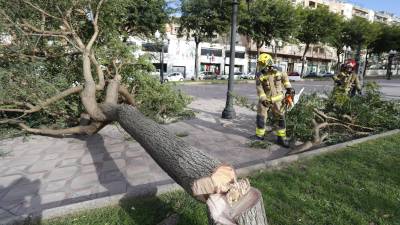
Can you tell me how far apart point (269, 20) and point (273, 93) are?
86.8 ft

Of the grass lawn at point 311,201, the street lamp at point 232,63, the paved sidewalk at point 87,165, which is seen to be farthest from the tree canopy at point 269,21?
the grass lawn at point 311,201

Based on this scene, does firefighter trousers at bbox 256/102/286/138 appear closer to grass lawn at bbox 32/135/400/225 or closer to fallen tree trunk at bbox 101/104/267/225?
grass lawn at bbox 32/135/400/225

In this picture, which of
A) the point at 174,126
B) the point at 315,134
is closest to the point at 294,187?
the point at 315,134

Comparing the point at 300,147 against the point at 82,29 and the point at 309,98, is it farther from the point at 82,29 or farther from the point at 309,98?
the point at 82,29

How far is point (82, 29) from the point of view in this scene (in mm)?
7570

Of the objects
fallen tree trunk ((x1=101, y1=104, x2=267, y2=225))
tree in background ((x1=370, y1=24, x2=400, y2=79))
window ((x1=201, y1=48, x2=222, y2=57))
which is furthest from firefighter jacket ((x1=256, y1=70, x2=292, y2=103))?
tree in background ((x1=370, y1=24, x2=400, y2=79))

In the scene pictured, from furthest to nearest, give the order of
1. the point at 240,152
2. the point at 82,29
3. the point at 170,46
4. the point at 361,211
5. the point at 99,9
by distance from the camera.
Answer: the point at 170,46
the point at 82,29
the point at 99,9
the point at 240,152
the point at 361,211

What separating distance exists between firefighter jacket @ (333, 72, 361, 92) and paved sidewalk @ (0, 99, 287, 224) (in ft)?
9.82

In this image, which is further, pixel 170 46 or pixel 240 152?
pixel 170 46

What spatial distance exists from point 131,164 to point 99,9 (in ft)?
12.7

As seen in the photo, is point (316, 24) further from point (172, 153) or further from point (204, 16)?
point (172, 153)

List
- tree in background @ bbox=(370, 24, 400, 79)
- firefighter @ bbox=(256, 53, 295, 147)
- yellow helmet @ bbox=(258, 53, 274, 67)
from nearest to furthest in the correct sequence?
yellow helmet @ bbox=(258, 53, 274, 67) < firefighter @ bbox=(256, 53, 295, 147) < tree in background @ bbox=(370, 24, 400, 79)

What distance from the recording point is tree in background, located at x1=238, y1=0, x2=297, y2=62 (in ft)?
98.5

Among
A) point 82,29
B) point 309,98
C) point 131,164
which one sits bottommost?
point 131,164
